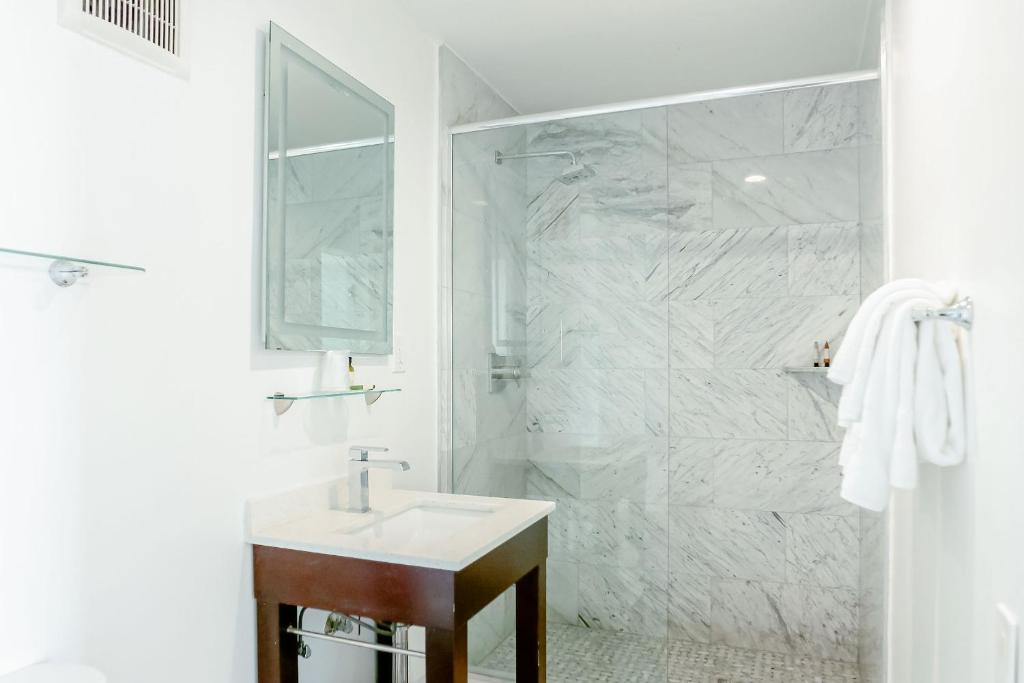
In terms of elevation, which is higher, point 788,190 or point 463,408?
point 788,190

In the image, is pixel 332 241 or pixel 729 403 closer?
pixel 332 241

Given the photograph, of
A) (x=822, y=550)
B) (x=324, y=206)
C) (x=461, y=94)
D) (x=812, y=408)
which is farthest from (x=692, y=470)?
(x=461, y=94)

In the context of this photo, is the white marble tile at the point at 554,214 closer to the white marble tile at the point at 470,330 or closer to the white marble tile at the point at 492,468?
the white marble tile at the point at 470,330

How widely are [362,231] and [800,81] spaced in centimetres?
148

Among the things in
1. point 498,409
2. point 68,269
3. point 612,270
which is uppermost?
point 612,270

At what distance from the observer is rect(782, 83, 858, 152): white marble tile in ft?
7.59

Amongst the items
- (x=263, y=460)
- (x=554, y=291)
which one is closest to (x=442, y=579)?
(x=263, y=460)

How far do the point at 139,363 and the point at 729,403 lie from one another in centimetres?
191

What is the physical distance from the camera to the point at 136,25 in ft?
4.69

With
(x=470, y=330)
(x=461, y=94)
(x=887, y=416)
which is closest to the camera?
(x=887, y=416)

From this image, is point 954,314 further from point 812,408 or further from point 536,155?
point 536,155

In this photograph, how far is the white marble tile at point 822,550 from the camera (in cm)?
268

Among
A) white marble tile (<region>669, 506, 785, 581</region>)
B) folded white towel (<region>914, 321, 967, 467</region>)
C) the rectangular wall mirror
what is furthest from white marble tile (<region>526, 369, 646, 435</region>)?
folded white towel (<region>914, 321, 967, 467</region>)

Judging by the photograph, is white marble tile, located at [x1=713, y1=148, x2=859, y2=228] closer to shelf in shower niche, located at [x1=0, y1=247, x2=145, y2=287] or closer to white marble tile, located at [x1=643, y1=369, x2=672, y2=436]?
white marble tile, located at [x1=643, y1=369, x2=672, y2=436]
